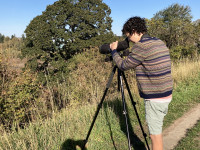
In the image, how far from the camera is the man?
1669mm

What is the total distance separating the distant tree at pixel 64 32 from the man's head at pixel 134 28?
1524 cm

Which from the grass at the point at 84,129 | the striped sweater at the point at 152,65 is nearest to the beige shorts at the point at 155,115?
the striped sweater at the point at 152,65

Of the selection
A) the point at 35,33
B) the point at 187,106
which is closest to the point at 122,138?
the point at 187,106

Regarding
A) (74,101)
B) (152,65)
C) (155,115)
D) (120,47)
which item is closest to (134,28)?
(120,47)

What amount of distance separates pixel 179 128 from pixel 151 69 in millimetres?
2357

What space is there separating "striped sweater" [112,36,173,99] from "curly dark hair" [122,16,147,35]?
180mm

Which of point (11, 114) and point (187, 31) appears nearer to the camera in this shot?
point (11, 114)

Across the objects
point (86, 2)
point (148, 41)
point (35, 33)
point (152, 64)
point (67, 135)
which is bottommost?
point (67, 135)

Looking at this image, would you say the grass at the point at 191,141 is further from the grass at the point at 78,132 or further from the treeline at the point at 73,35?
the treeline at the point at 73,35

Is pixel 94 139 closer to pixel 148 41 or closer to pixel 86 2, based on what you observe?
pixel 148 41

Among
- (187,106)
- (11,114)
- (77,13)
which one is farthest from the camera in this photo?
(77,13)

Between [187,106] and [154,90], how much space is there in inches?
132

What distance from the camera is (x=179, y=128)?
3.42 metres

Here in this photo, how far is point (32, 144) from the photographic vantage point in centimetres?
244
